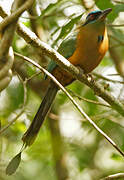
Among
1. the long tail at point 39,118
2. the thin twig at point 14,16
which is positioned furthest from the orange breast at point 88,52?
the thin twig at point 14,16

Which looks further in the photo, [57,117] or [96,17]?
[57,117]

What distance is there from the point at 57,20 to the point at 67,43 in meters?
1.08

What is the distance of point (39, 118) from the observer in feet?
8.19

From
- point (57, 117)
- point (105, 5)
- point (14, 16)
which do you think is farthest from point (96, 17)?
point (14, 16)

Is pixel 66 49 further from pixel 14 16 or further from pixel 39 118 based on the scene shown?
pixel 14 16

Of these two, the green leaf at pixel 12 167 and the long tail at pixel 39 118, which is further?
the long tail at pixel 39 118

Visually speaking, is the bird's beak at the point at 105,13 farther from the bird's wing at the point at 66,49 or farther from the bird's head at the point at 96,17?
the bird's wing at the point at 66,49

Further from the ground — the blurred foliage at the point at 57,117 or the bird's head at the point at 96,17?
the bird's head at the point at 96,17

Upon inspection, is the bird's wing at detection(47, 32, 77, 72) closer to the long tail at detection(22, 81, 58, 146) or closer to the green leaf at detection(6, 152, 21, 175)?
the long tail at detection(22, 81, 58, 146)

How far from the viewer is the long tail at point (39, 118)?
1.97m

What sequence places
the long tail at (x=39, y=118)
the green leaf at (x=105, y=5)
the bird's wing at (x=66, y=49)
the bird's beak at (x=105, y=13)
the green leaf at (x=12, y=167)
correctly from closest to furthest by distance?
1. the green leaf at (x=12, y=167)
2. the long tail at (x=39, y=118)
3. the green leaf at (x=105, y=5)
4. the bird's beak at (x=105, y=13)
5. the bird's wing at (x=66, y=49)

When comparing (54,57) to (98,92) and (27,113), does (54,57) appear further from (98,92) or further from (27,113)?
(27,113)

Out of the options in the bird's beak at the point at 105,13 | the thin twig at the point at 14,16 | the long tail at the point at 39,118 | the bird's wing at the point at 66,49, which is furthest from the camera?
the bird's wing at the point at 66,49

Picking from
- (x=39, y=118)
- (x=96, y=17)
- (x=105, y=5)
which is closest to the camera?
(x=39, y=118)
